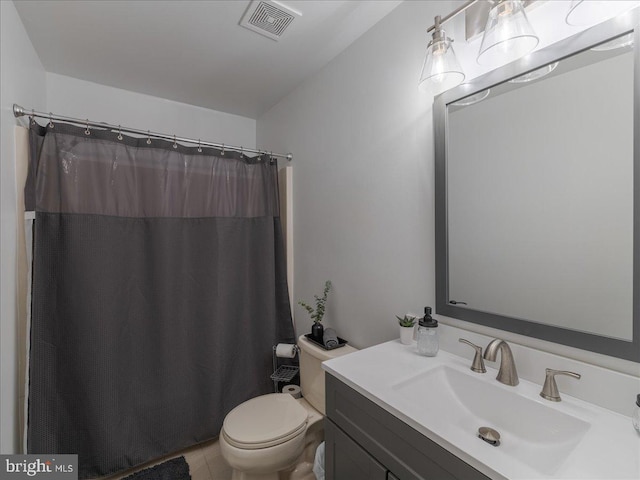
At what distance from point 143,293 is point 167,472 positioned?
103 centimetres

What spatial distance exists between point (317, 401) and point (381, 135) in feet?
4.83

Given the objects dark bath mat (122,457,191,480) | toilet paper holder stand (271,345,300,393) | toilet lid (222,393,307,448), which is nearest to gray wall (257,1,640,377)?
toilet paper holder stand (271,345,300,393)

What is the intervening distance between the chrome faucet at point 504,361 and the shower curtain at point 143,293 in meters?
1.48

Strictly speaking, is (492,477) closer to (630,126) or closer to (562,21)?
(630,126)

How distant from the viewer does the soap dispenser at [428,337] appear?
3.78 feet

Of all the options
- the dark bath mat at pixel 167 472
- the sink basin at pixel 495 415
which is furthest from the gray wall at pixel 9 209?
the sink basin at pixel 495 415

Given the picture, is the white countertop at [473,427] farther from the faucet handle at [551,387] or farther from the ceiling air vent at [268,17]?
the ceiling air vent at [268,17]

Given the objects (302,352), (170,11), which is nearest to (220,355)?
(302,352)

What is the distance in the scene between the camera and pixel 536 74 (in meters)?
0.96

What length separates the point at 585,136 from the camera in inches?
34.2

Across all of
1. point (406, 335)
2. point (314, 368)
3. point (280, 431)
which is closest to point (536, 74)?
point (406, 335)

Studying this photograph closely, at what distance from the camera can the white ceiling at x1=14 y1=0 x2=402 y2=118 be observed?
1.39 meters

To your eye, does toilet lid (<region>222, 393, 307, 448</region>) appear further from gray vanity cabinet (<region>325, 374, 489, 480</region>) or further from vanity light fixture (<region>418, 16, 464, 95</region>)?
vanity light fixture (<region>418, 16, 464, 95</region>)

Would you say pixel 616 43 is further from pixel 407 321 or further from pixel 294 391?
pixel 294 391
